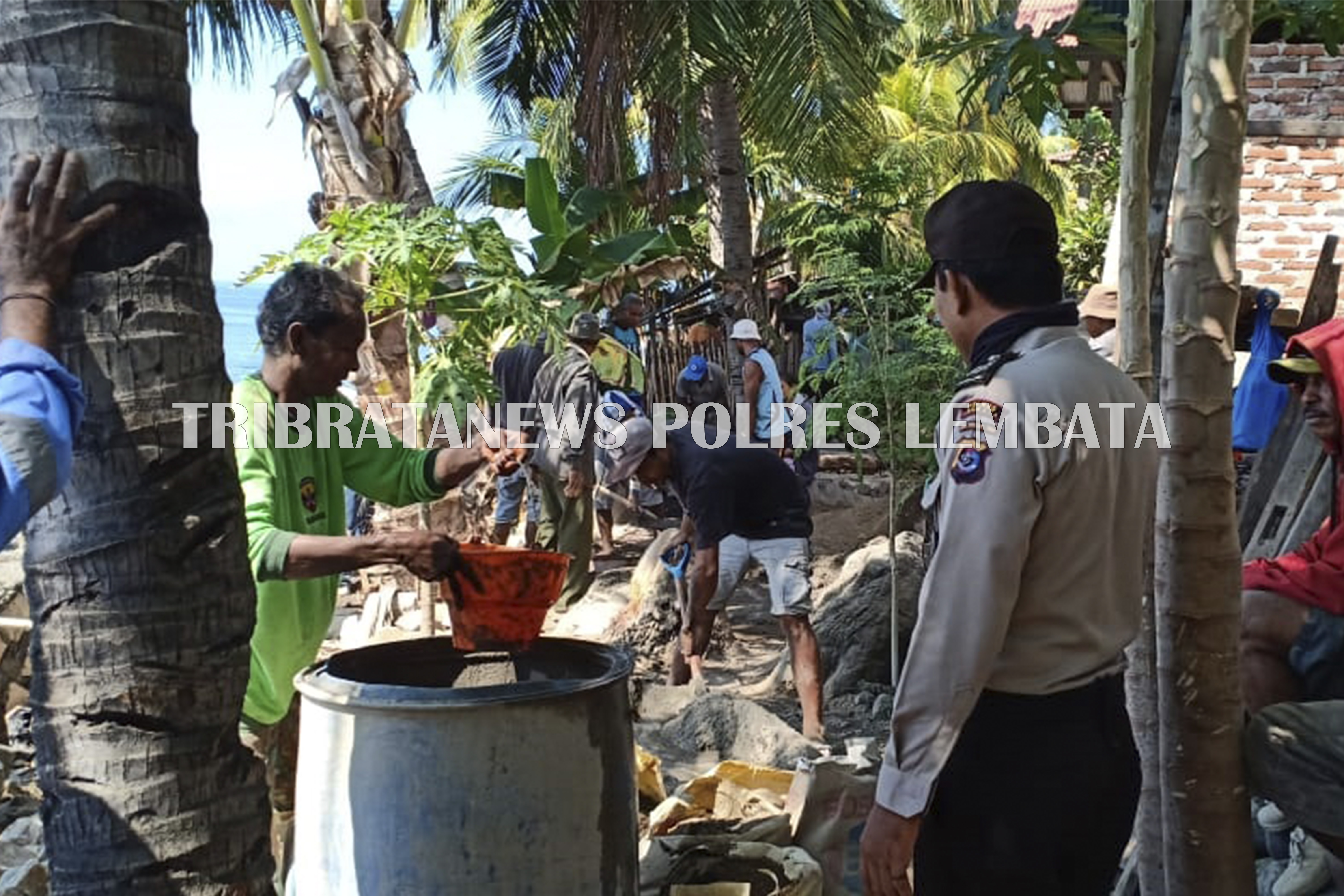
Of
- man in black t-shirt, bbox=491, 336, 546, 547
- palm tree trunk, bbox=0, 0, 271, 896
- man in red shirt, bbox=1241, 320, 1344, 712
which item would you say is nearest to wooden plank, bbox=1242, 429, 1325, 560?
man in red shirt, bbox=1241, 320, 1344, 712

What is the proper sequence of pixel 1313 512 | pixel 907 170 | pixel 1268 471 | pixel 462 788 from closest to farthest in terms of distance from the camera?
pixel 462 788 < pixel 1313 512 < pixel 1268 471 < pixel 907 170

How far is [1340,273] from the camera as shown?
5.88 m

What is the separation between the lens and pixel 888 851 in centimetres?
221

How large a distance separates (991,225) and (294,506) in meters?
1.81

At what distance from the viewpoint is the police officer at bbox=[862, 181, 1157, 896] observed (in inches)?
84.6

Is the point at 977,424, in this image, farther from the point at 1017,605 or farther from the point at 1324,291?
the point at 1324,291

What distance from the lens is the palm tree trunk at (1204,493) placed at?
2.46 meters

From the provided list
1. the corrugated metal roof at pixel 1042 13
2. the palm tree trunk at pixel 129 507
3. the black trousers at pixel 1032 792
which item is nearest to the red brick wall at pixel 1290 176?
the corrugated metal roof at pixel 1042 13

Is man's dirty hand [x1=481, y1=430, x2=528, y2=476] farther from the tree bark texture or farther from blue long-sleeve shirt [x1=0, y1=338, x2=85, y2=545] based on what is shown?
blue long-sleeve shirt [x1=0, y1=338, x2=85, y2=545]

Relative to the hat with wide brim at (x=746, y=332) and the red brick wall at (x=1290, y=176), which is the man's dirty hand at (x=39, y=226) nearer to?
the red brick wall at (x=1290, y=176)

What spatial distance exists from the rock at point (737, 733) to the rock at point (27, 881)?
260 centimetres

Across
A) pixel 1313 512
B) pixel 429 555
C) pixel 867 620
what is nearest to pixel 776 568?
pixel 867 620

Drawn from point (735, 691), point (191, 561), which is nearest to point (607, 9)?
point (735, 691)

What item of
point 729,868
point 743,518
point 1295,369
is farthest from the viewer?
point 743,518
